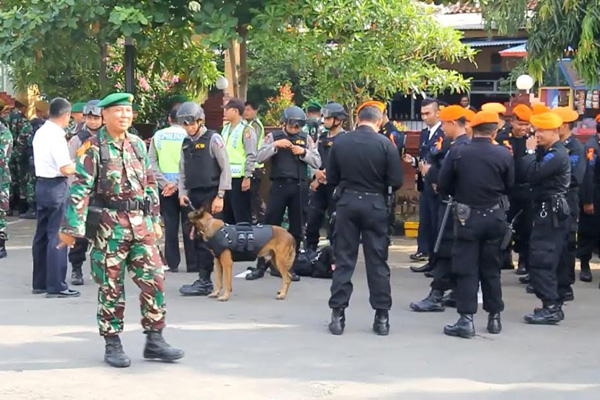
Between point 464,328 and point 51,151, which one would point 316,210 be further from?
point 464,328

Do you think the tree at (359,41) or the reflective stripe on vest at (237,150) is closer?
the reflective stripe on vest at (237,150)

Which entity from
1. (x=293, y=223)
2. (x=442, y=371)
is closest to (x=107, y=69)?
(x=293, y=223)

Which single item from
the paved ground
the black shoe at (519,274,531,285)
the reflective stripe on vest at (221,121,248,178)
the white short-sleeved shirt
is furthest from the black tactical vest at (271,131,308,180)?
the black shoe at (519,274,531,285)

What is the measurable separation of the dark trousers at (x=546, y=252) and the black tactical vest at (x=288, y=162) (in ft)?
9.76

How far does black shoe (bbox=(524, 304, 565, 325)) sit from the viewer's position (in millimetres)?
8953

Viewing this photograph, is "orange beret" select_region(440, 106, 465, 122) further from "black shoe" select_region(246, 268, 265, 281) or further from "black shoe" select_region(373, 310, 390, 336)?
"black shoe" select_region(246, 268, 265, 281)

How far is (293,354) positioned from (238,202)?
4262mm

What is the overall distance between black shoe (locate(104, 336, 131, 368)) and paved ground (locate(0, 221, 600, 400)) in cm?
8

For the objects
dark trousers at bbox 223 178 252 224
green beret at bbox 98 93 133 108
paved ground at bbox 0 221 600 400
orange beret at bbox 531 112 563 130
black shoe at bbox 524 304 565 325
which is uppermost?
green beret at bbox 98 93 133 108

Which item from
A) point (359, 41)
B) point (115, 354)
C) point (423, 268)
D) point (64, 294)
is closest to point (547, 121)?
point (423, 268)

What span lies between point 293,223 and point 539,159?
3.15 meters

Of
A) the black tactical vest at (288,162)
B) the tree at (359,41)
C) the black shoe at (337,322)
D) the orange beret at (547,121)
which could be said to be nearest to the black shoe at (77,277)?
the black tactical vest at (288,162)

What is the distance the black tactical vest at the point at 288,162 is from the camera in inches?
431

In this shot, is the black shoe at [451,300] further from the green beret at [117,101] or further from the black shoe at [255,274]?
the green beret at [117,101]
